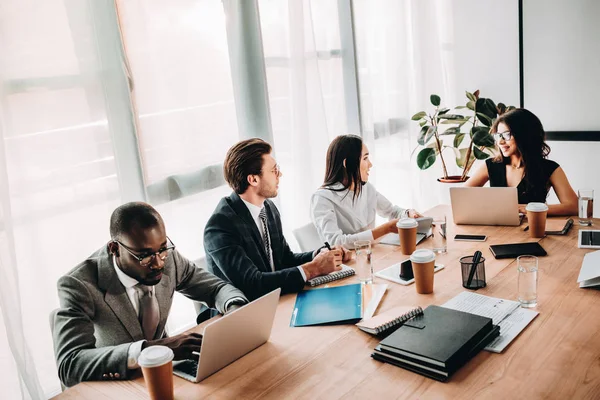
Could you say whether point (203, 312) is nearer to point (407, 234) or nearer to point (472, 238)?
point (407, 234)

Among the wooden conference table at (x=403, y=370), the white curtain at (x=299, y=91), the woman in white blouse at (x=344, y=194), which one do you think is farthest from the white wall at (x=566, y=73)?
the wooden conference table at (x=403, y=370)

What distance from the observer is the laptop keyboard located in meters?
1.51

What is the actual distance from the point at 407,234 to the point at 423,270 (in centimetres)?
43

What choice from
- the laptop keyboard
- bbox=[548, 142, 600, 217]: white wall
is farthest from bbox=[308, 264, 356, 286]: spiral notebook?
bbox=[548, 142, 600, 217]: white wall

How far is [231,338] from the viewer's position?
148cm

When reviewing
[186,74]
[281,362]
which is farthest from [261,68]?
[281,362]

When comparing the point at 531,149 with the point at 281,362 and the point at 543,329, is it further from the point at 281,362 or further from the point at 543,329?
the point at 281,362

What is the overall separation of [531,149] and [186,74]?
6.17 feet

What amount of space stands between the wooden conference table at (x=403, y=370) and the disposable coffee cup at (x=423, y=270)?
4cm

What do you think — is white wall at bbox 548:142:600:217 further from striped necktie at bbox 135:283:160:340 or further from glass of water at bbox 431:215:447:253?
striped necktie at bbox 135:283:160:340

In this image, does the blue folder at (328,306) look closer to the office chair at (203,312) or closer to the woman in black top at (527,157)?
the office chair at (203,312)

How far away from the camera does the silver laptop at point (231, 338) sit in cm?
142

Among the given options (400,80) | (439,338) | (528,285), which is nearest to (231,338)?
(439,338)

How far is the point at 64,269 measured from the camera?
90.5 inches
